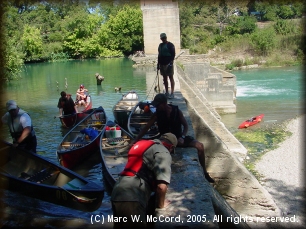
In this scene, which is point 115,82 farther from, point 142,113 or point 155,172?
point 155,172

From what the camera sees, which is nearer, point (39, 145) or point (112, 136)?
point (112, 136)

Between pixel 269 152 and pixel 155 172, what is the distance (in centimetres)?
1167

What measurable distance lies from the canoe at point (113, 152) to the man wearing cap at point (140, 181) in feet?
12.5

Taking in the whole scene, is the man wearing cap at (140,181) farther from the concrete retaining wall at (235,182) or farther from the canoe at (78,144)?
the canoe at (78,144)

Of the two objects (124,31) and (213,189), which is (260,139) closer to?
(213,189)

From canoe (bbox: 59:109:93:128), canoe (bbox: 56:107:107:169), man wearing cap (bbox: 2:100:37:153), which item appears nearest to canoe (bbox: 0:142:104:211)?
man wearing cap (bbox: 2:100:37:153)

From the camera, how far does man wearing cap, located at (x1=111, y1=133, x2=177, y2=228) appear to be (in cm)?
350

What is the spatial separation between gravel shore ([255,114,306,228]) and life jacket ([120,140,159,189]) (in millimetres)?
5059

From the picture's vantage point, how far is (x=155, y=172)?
3.77m

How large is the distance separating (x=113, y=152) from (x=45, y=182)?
8.03 feet

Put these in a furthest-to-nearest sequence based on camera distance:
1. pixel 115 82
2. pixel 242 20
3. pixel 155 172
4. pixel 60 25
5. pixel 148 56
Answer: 1. pixel 60 25
2. pixel 242 20
3. pixel 148 56
4. pixel 115 82
5. pixel 155 172

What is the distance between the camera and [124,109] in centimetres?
1484

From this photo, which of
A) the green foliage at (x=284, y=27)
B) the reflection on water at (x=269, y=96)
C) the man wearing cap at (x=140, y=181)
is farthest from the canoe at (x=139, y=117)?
the green foliage at (x=284, y=27)

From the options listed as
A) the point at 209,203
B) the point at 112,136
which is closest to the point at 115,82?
the point at 112,136
